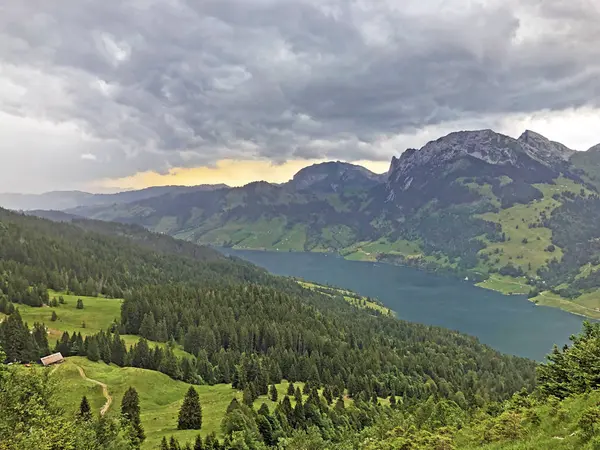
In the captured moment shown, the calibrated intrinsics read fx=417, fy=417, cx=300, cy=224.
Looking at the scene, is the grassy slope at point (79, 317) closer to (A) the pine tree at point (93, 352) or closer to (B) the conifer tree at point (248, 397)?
(A) the pine tree at point (93, 352)

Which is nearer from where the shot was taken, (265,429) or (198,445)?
(198,445)

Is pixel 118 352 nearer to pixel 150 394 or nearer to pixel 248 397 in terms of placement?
pixel 150 394

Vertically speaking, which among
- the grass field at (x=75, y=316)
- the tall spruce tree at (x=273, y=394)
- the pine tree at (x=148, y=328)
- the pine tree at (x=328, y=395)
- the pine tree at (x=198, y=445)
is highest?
the pine tree at (x=198, y=445)

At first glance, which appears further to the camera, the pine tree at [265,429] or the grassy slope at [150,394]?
the grassy slope at [150,394]

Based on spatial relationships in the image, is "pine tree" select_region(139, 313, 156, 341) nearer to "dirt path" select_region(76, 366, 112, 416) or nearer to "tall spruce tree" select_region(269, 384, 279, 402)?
"dirt path" select_region(76, 366, 112, 416)

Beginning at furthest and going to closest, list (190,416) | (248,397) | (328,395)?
(328,395)
(248,397)
(190,416)

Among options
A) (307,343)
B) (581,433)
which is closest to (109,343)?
(307,343)

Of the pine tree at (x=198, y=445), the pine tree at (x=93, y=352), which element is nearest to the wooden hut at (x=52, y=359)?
the pine tree at (x=93, y=352)

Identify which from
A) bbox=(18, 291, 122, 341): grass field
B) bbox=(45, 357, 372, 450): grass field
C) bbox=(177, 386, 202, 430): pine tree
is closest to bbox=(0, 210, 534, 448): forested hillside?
bbox=(18, 291, 122, 341): grass field

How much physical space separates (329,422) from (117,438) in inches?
1996

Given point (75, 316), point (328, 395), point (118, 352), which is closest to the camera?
point (328, 395)

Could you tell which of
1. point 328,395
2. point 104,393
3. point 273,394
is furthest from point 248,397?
point 104,393

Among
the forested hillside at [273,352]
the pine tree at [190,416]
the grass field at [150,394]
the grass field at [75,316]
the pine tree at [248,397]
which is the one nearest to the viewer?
the pine tree at [190,416]

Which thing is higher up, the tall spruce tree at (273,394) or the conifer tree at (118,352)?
the conifer tree at (118,352)
